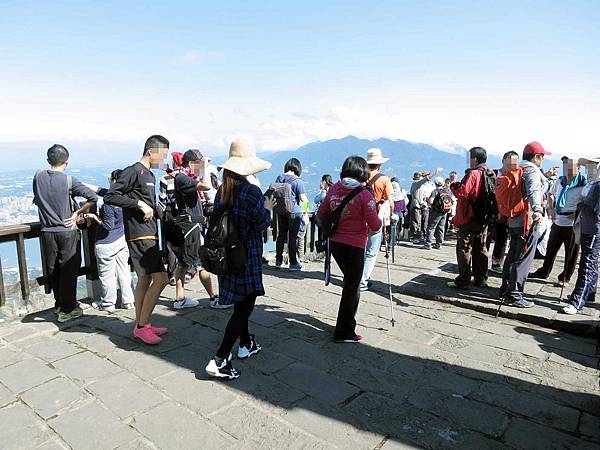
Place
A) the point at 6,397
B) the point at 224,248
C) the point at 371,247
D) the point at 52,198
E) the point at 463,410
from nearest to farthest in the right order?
the point at 463,410 < the point at 6,397 < the point at 224,248 < the point at 52,198 < the point at 371,247

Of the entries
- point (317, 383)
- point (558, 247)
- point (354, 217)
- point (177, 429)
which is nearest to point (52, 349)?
point (177, 429)

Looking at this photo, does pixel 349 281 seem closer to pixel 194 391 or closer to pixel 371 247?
pixel 371 247

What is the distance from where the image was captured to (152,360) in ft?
11.4

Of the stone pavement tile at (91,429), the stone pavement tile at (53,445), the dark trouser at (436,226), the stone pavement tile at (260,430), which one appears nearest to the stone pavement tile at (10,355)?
the stone pavement tile at (91,429)

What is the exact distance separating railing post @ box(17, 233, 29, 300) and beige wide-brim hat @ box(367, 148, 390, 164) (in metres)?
4.44

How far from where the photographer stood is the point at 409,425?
2598 millimetres

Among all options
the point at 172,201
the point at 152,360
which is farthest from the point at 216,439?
the point at 172,201

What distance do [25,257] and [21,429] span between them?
2653mm

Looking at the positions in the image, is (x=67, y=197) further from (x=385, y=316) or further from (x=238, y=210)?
(x=385, y=316)

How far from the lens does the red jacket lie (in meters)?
5.21

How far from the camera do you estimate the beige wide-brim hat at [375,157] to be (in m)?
5.20

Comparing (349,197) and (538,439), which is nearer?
(538,439)

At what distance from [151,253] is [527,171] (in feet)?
14.5

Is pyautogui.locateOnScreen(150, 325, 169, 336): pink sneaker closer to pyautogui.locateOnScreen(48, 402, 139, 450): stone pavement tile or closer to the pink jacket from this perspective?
pyautogui.locateOnScreen(48, 402, 139, 450): stone pavement tile
